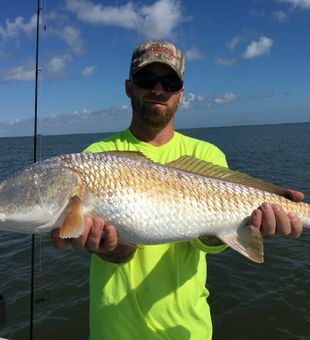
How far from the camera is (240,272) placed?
11039mm

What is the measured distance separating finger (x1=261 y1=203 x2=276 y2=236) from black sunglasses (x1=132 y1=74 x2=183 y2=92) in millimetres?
1536

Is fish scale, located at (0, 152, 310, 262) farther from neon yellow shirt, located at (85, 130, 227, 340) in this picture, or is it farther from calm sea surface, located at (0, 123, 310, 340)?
calm sea surface, located at (0, 123, 310, 340)

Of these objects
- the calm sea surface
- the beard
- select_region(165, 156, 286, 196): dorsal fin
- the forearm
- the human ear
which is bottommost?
the calm sea surface

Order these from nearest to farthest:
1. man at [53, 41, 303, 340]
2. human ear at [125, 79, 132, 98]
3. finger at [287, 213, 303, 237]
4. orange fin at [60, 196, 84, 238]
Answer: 1. orange fin at [60, 196, 84, 238]
2. man at [53, 41, 303, 340]
3. finger at [287, 213, 303, 237]
4. human ear at [125, 79, 132, 98]

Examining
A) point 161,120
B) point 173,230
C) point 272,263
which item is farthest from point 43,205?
point 272,263

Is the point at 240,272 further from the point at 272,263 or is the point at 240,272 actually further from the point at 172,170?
the point at 172,170

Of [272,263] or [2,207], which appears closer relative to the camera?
[2,207]

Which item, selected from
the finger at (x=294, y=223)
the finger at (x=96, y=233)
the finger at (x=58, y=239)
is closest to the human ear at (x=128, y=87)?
the finger at (x=96, y=233)

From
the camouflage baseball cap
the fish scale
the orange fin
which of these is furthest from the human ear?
the orange fin

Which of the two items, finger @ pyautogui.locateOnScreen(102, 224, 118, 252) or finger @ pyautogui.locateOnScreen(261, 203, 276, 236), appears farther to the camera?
finger @ pyautogui.locateOnScreen(261, 203, 276, 236)

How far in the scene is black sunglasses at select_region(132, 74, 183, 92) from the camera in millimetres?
4059

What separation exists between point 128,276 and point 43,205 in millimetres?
993

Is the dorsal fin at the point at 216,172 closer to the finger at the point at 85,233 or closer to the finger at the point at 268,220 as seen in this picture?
the finger at the point at 268,220

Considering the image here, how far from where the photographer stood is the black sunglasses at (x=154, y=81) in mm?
4059
